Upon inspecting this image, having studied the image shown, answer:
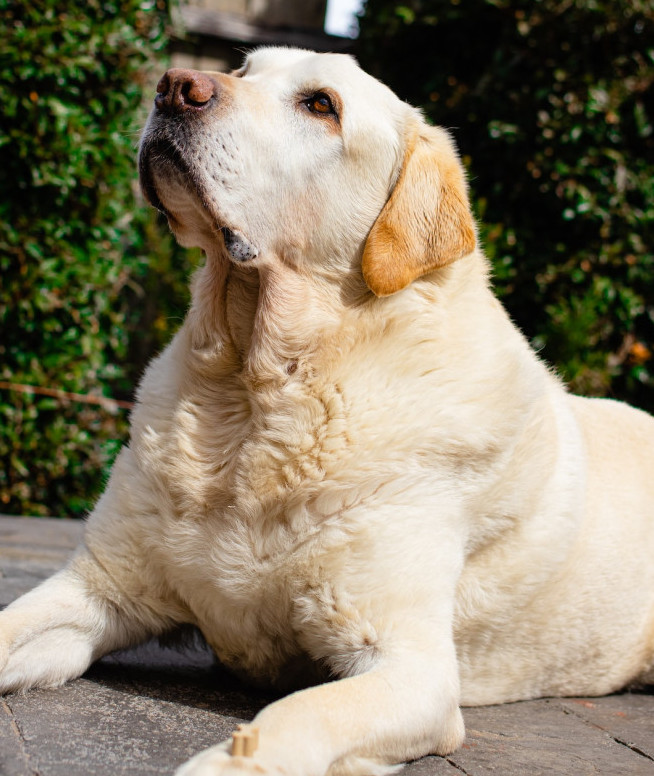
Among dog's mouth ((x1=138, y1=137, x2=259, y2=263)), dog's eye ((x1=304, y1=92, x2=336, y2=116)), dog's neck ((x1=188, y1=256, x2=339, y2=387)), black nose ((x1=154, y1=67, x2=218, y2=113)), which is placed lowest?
dog's neck ((x1=188, y1=256, x2=339, y2=387))

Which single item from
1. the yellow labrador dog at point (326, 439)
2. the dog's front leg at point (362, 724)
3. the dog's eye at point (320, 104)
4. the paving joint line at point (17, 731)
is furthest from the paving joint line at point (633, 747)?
the dog's eye at point (320, 104)

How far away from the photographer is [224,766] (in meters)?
1.80

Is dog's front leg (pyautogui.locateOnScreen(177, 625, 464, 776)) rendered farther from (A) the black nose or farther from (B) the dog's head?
(A) the black nose

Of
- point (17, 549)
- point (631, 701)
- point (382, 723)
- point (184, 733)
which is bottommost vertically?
point (17, 549)

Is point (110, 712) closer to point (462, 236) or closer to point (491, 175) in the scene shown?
point (462, 236)

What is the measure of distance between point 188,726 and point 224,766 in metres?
0.51

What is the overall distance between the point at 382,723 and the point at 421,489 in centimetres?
64

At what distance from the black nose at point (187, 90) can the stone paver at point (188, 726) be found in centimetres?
159

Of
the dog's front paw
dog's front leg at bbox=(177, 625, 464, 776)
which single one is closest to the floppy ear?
dog's front leg at bbox=(177, 625, 464, 776)

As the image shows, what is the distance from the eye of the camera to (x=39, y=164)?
5.10 m

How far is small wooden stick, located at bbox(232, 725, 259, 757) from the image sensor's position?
1.84m

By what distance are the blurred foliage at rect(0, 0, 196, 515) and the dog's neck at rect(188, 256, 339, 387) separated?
103 inches

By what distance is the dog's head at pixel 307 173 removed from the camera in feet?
8.41

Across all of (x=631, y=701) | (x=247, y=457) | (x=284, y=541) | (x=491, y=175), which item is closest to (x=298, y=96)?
(x=247, y=457)
